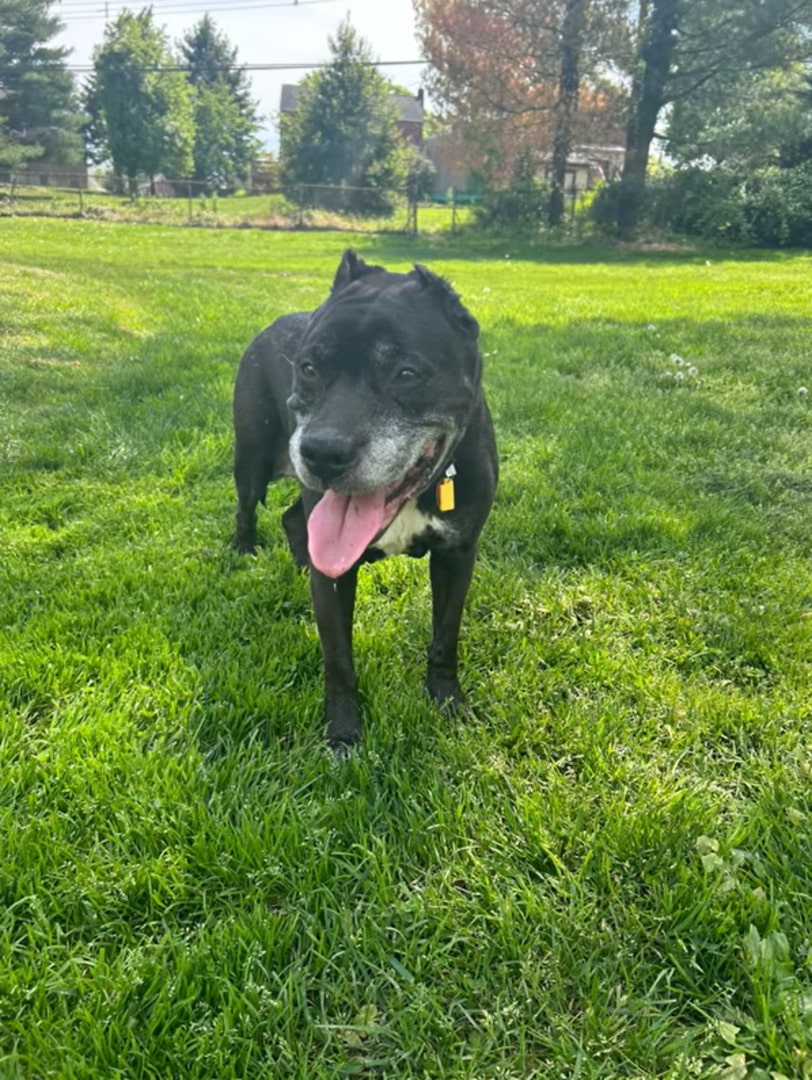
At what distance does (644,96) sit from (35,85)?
34486 millimetres

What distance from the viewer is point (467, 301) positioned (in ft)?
34.9

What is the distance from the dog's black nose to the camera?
1972 millimetres

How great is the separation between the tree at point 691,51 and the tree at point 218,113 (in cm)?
2731

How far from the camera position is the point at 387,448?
204 cm

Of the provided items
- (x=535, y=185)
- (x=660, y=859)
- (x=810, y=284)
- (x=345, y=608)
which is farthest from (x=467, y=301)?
(x=535, y=185)

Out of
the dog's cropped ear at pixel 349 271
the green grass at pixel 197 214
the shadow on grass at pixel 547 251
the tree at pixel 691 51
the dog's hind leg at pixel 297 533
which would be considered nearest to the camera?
the dog's cropped ear at pixel 349 271

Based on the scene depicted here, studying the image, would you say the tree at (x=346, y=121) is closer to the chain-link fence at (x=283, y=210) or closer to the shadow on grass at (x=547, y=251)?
the chain-link fence at (x=283, y=210)

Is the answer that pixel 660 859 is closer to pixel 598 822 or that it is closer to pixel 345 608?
pixel 598 822

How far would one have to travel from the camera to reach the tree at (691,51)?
1970 cm

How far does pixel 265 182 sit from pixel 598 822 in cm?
5008

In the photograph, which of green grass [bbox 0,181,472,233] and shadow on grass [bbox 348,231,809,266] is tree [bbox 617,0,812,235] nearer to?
shadow on grass [bbox 348,231,809,266]

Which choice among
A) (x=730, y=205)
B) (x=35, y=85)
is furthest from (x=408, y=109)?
(x=730, y=205)

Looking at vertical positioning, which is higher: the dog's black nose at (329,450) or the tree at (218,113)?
the tree at (218,113)

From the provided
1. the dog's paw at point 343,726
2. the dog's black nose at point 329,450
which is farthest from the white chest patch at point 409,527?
the dog's paw at point 343,726
